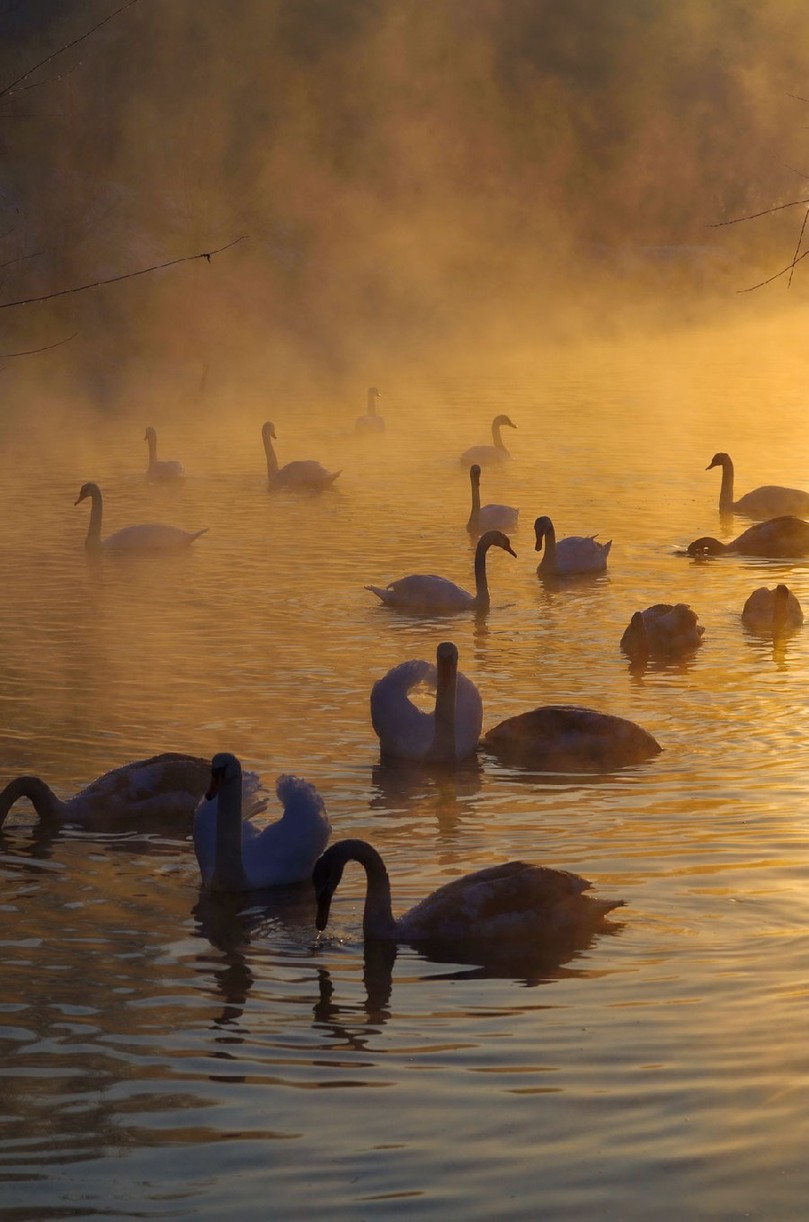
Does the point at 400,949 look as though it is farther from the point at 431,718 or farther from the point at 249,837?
the point at 431,718

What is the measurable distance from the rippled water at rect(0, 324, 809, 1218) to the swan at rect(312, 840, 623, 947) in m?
0.13

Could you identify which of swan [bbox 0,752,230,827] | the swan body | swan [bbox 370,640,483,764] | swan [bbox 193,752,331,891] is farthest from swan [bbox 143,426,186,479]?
swan [bbox 193,752,331,891]

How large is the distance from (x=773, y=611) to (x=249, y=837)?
688 centimetres

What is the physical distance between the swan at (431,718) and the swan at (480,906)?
9.99ft

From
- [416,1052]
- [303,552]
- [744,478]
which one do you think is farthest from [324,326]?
[416,1052]

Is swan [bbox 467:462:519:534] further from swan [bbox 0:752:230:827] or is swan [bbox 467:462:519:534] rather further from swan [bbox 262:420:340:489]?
swan [bbox 0:752:230:827]

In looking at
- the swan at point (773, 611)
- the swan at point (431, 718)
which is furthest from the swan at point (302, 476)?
the swan at point (431, 718)

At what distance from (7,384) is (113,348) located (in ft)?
12.4

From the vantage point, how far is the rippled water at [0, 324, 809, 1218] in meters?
5.71

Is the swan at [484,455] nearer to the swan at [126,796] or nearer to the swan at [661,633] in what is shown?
the swan at [661,633]

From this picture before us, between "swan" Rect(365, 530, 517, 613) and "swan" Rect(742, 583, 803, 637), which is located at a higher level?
"swan" Rect(365, 530, 517, 613)

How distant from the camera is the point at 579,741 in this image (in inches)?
417

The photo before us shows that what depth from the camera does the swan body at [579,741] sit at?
10586 mm

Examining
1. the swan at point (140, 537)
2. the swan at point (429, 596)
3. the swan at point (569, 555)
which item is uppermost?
the swan at point (140, 537)
